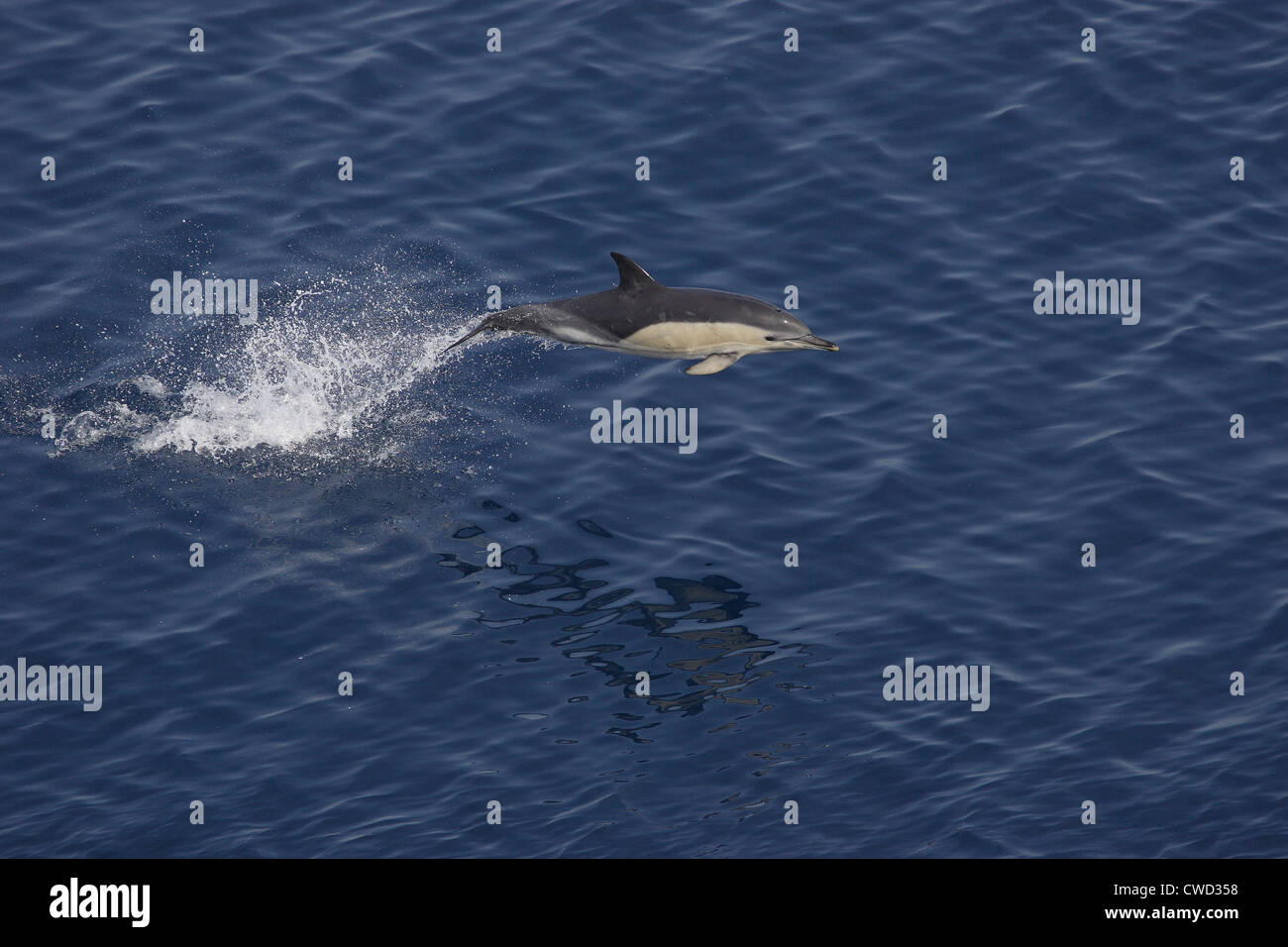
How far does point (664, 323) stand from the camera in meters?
20.3

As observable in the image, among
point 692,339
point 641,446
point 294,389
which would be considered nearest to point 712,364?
point 692,339

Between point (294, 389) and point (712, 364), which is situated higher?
point (294, 389)

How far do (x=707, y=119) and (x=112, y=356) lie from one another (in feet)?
31.7

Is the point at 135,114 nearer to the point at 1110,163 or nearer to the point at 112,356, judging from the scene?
the point at 112,356

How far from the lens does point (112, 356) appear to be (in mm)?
22922

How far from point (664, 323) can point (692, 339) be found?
1.36 ft

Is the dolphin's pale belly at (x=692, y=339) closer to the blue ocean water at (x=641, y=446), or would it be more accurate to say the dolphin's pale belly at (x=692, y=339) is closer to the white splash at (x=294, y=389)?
the blue ocean water at (x=641, y=446)

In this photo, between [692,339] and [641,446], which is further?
[641,446]

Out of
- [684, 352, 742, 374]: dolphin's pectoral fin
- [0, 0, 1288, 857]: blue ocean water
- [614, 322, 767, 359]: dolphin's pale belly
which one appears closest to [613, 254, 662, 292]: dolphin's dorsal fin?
[614, 322, 767, 359]: dolphin's pale belly

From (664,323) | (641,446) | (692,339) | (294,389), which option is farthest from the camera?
(294,389)

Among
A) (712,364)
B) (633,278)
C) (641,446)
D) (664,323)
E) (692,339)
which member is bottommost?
(641,446)

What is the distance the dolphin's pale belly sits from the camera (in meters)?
20.4

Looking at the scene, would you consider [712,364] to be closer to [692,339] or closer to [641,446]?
[692,339]

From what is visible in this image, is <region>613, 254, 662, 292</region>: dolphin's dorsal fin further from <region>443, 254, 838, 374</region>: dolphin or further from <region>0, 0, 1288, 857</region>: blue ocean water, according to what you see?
<region>0, 0, 1288, 857</region>: blue ocean water
